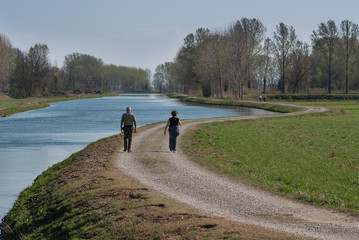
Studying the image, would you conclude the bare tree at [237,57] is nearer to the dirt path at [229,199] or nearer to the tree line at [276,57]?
the tree line at [276,57]

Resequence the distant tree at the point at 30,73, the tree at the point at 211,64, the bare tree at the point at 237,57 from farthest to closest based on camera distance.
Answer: the distant tree at the point at 30,73 < the tree at the point at 211,64 < the bare tree at the point at 237,57

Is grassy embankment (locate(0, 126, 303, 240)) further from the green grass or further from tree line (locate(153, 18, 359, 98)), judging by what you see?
tree line (locate(153, 18, 359, 98))

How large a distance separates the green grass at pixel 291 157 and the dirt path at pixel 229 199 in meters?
0.92

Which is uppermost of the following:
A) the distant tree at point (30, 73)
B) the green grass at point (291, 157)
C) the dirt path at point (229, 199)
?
the distant tree at point (30, 73)

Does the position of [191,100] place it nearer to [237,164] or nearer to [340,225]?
[237,164]

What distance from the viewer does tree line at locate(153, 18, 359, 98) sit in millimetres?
95375

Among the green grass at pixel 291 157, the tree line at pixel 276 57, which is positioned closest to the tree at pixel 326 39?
the tree line at pixel 276 57

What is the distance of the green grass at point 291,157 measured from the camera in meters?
16.1

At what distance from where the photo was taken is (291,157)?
2372 centimetres

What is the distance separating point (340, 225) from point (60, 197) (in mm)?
10172

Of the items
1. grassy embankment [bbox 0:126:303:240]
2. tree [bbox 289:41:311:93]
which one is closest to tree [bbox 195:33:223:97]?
tree [bbox 289:41:311:93]

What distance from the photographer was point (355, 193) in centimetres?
1583

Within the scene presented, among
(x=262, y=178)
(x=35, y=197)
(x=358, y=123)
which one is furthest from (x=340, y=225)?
(x=358, y=123)

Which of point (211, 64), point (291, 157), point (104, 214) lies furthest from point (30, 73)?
point (104, 214)
